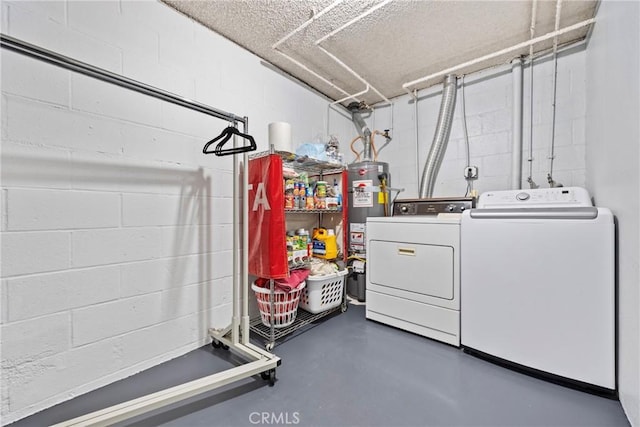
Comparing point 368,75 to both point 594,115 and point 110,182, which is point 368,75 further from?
point 110,182

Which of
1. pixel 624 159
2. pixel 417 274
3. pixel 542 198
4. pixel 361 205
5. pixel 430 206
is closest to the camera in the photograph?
pixel 624 159

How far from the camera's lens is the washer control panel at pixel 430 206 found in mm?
2377

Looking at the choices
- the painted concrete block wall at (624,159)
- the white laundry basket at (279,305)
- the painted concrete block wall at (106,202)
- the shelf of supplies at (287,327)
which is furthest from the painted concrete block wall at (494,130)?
the painted concrete block wall at (106,202)

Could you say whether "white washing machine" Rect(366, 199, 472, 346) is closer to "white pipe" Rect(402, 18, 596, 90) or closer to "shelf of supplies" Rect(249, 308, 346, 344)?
"shelf of supplies" Rect(249, 308, 346, 344)

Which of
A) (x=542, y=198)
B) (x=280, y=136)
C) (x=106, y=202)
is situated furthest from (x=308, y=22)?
(x=542, y=198)

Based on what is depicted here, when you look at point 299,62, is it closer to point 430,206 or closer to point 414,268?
point 430,206

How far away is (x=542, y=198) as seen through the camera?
67.2 inches

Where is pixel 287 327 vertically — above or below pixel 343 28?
below

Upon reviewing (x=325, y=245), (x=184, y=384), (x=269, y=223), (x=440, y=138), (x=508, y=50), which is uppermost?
(x=508, y=50)

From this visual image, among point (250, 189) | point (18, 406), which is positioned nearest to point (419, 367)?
point (250, 189)

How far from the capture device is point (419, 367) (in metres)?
1.54

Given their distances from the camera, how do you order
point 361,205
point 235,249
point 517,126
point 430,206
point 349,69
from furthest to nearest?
point 361,205
point 430,206
point 349,69
point 517,126
point 235,249

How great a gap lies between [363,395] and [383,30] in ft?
7.66
